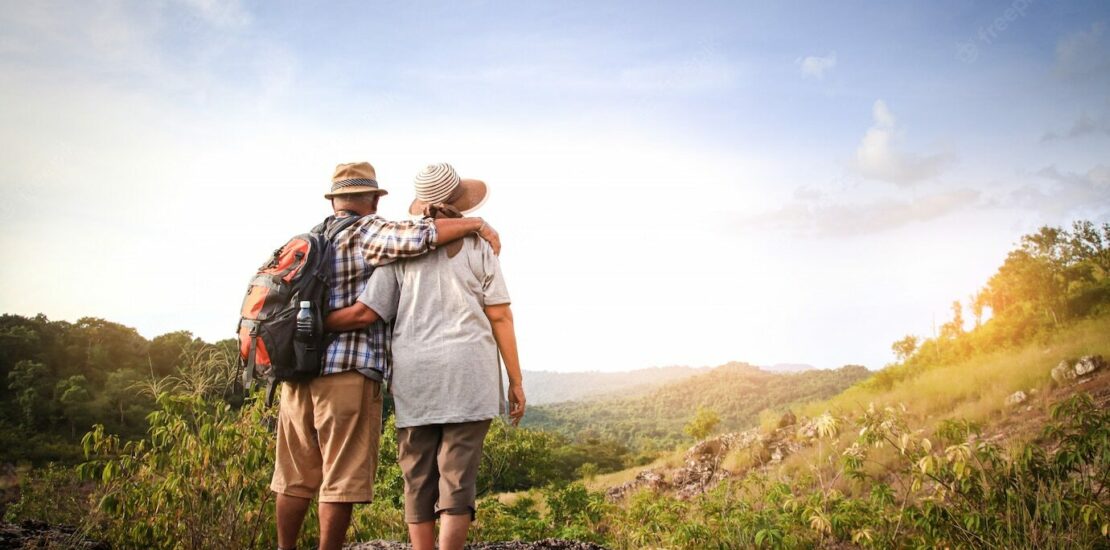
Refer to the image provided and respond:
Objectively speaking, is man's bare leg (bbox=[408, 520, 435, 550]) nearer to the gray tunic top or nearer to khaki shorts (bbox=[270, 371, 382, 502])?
khaki shorts (bbox=[270, 371, 382, 502])

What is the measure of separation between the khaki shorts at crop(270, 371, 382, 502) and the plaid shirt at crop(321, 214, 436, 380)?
69 mm

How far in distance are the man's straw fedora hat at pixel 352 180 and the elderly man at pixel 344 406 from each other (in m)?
0.22

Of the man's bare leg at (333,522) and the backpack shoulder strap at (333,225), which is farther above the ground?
the backpack shoulder strap at (333,225)

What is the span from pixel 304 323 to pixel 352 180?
2.52ft

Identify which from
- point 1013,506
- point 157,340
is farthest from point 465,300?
point 157,340

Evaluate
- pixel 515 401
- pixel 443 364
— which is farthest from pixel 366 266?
pixel 515 401

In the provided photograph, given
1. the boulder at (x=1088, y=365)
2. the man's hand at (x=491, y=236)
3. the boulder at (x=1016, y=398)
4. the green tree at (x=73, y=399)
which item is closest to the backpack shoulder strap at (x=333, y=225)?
the man's hand at (x=491, y=236)

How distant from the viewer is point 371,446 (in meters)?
2.62

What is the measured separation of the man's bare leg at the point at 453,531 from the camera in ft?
8.07

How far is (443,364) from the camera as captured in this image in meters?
2.51

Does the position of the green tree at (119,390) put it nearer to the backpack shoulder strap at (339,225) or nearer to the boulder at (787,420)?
the boulder at (787,420)

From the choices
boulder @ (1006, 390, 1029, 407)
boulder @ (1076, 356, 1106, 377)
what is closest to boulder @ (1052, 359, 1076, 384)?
boulder @ (1076, 356, 1106, 377)

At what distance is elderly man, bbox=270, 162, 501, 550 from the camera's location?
8.28 feet

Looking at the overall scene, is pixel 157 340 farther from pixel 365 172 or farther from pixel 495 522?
pixel 365 172
